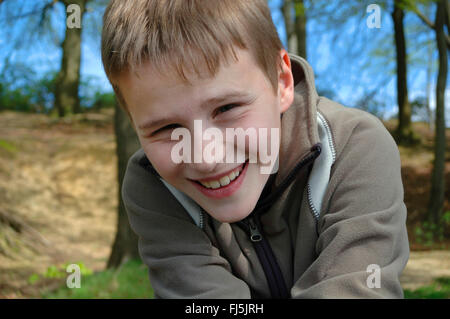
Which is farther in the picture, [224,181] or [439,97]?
[439,97]

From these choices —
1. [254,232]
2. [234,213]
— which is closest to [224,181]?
[234,213]

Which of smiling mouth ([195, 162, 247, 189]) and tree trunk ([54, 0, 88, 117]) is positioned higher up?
tree trunk ([54, 0, 88, 117])

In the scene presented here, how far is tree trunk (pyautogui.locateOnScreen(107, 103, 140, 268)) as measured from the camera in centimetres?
387

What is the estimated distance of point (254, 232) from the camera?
1756 millimetres

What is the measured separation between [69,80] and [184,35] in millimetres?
12171

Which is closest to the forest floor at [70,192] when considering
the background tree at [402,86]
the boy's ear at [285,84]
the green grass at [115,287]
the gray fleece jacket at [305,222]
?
the background tree at [402,86]

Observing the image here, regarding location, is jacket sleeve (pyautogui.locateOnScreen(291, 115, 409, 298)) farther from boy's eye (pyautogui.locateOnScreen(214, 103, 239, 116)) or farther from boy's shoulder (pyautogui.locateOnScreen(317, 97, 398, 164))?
boy's eye (pyautogui.locateOnScreen(214, 103, 239, 116))

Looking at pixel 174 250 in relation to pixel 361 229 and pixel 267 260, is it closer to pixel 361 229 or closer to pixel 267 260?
pixel 267 260

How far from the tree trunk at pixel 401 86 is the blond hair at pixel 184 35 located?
6.28m

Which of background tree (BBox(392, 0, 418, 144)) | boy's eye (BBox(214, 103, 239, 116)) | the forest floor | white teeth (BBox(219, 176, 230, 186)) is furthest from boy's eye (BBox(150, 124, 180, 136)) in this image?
background tree (BBox(392, 0, 418, 144))

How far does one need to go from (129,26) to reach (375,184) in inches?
37.9

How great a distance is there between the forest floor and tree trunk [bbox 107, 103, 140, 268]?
110 centimetres

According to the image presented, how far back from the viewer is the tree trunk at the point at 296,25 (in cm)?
551

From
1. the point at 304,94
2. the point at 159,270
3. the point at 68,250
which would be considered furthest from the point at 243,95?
the point at 68,250
